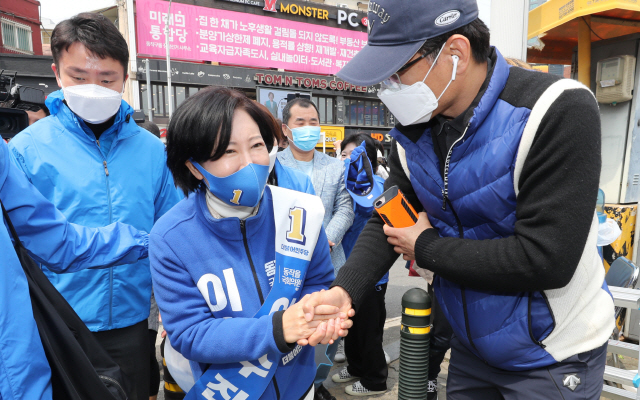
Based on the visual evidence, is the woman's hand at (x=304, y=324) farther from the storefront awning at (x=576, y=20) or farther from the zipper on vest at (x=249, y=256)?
the storefront awning at (x=576, y=20)

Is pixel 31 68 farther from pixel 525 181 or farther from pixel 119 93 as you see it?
pixel 525 181

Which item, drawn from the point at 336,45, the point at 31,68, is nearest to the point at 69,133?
the point at 31,68

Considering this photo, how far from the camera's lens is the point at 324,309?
146cm

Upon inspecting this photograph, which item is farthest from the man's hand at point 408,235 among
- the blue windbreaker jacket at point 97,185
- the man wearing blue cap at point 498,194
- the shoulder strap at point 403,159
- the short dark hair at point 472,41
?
the blue windbreaker jacket at point 97,185

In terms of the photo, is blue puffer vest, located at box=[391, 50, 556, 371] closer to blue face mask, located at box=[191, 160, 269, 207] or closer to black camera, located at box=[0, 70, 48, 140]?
blue face mask, located at box=[191, 160, 269, 207]

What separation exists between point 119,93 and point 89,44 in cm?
26

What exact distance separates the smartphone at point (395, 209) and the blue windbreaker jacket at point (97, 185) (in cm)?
128

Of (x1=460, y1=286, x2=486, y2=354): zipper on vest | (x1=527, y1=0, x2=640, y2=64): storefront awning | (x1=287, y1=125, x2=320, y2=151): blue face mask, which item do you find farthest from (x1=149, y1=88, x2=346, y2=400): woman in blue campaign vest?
(x1=527, y1=0, x2=640, y2=64): storefront awning

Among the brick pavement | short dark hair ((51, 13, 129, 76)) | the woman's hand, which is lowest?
the brick pavement

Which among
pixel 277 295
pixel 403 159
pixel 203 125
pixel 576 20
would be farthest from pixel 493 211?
pixel 576 20

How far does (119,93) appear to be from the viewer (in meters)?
2.16

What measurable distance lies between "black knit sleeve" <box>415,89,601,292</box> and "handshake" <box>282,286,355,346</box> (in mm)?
546

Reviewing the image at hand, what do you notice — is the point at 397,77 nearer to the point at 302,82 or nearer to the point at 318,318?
the point at 318,318

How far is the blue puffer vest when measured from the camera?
1.23 m
